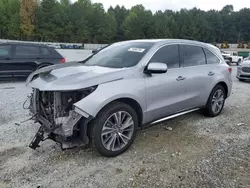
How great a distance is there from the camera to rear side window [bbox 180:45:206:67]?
14.9 feet

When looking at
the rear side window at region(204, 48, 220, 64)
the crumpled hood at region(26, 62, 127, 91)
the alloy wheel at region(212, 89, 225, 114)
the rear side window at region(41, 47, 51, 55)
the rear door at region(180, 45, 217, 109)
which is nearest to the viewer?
the crumpled hood at region(26, 62, 127, 91)

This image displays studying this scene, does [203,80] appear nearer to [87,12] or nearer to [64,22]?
[64,22]

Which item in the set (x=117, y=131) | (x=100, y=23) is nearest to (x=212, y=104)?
(x=117, y=131)

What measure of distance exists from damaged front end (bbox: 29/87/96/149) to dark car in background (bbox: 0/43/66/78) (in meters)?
6.41

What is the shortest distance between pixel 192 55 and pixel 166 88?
1.16m

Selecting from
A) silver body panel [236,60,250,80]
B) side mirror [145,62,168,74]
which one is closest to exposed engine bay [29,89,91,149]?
side mirror [145,62,168,74]

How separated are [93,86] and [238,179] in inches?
84.4

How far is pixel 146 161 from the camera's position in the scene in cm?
341

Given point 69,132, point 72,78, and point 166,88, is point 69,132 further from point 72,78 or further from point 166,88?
point 166,88

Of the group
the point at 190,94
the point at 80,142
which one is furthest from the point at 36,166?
the point at 190,94

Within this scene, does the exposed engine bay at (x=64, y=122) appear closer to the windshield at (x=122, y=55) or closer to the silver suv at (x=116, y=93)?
the silver suv at (x=116, y=93)

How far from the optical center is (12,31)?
73.9 metres

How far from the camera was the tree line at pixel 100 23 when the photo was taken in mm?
74812

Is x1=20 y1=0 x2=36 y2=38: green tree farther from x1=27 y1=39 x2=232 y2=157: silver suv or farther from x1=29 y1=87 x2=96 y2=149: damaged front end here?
x1=29 y1=87 x2=96 y2=149: damaged front end
